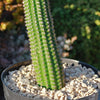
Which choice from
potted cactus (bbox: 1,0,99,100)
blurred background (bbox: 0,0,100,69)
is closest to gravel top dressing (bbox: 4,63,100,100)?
potted cactus (bbox: 1,0,99,100)

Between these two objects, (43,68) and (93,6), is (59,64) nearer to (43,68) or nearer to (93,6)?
(43,68)

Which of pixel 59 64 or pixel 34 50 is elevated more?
pixel 34 50

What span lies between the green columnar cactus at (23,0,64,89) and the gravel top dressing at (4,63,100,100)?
0.11 meters

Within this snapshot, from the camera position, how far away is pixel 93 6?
302cm

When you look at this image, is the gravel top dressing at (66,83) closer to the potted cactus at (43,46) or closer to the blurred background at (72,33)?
the potted cactus at (43,46)

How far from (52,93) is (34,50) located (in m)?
0.36

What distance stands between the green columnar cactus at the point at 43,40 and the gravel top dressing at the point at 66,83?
0.11 m

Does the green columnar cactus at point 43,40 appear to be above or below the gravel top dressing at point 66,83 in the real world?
above

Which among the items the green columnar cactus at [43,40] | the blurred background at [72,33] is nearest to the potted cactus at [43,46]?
the green columnar cactus at [43,40]

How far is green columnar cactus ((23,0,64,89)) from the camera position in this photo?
1334mm

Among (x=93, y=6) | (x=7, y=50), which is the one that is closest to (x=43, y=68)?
(x=7, y=50)

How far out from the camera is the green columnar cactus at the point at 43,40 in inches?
52.5

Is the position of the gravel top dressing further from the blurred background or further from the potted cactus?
the blurred background

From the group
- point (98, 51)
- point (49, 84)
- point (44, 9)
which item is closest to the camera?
point (44, 9)
